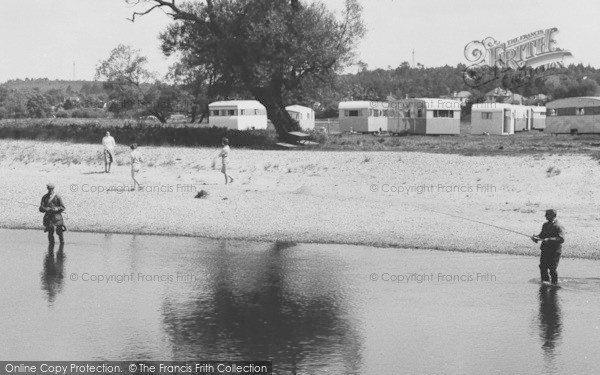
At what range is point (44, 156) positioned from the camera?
51750 millimetres

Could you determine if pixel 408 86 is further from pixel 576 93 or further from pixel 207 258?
pixel 207 258

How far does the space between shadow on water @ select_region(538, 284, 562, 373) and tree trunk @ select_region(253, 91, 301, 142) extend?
A: 114 feet

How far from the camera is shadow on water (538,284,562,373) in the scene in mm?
15320

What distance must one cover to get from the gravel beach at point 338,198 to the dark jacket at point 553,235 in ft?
18.7

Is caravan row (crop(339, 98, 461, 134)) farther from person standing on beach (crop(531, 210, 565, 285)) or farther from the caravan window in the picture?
person standing on beach (crop(531, 210, 565, 285))

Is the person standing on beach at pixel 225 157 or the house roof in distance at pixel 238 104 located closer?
the person standing on beach at pixel 225 157

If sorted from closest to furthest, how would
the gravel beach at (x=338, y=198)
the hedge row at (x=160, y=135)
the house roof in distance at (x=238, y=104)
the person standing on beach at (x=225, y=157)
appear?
the gravel beach at (x=338, y=198), the person standing on beach at (x=225, y=157), the hedge row at (x=160, y=135), the house roof in distance at (x=238, y=104)

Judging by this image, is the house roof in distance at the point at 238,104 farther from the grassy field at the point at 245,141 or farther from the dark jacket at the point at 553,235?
the dark jacket at the point at 553,235

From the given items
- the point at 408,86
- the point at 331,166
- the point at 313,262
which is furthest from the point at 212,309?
the point at 408,86

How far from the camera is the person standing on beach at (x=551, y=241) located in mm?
19703
